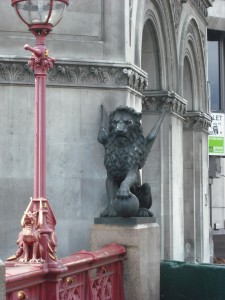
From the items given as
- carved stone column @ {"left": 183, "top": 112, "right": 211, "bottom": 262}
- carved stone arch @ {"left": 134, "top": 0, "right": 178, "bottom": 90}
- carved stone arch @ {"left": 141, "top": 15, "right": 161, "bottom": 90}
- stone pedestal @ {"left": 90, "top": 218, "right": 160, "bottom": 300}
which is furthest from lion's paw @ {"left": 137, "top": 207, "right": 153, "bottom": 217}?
carved stone column @ {"left": 183, "top": 112, "right": 211, "bottom": 262}

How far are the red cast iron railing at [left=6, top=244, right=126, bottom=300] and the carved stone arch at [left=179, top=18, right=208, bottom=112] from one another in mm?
13863

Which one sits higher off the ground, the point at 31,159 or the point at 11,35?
the point at 11,35

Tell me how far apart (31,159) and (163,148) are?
7087 millimetres

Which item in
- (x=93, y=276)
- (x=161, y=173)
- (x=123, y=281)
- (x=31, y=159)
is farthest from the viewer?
(x=161, y=173)

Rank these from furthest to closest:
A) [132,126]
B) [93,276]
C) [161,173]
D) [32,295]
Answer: [161,173] < [132,126] < [93,276] < [32,295]

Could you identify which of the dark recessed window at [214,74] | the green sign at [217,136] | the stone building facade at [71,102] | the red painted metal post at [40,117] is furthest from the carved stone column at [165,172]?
the dark recessed window at [214,74]

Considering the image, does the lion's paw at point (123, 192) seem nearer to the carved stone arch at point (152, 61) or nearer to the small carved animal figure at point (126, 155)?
the small carved animal figure at point (126, 155)

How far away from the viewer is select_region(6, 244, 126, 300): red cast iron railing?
9906 mm

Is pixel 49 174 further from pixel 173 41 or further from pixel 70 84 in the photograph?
pixel 173 41

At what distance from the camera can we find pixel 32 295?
10297 millimetres

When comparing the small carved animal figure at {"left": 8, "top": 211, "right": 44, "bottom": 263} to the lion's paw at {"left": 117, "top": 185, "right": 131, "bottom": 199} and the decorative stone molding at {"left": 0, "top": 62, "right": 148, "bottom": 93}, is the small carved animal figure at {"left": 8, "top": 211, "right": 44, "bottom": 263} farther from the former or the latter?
the decorative stone molding at {"left": 0, "top": 62, "right": 148, "bottom": 93}

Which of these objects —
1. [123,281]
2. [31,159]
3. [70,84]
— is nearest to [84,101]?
[70,84]

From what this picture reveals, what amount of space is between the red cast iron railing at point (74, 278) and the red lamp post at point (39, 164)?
211 mm

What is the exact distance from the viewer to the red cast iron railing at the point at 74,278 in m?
9.91
